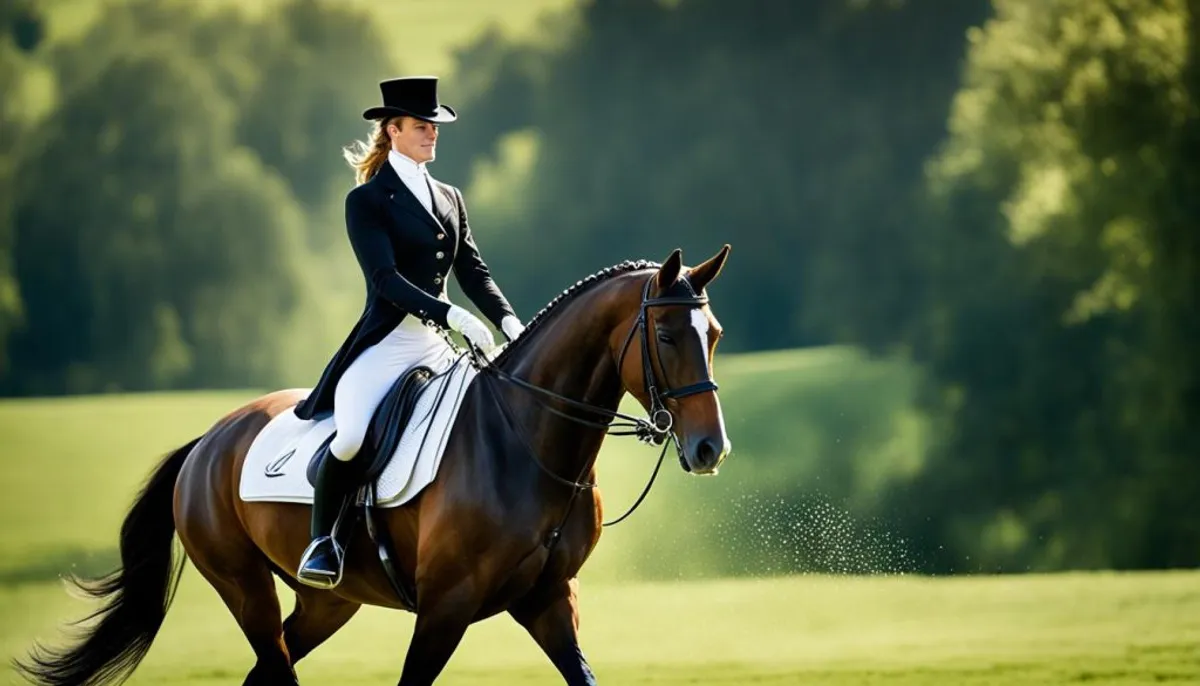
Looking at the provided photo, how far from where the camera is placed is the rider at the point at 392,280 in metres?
6.72

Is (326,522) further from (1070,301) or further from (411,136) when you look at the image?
(1070,301)

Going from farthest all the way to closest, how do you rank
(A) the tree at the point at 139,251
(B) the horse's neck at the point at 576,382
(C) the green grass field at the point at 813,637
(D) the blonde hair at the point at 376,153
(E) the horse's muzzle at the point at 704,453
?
(A) the tree at the point at 139,251 → (C) the green grass field at the point at 813,637 → (D) the blonde hair at the point at 376,153 → (B) the horse's neck at the point at 576,382 → (E) the horse's muzzle at the point at 704,453

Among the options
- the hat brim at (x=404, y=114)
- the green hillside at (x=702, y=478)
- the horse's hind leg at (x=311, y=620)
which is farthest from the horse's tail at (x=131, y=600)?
the green hillside at (x=702, y=478)

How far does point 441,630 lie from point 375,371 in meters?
1.14

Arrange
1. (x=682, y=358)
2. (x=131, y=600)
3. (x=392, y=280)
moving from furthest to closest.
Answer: (x=131, y=600)
(x=392, y=280)
(x=682, y=358)

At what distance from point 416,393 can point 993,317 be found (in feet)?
107

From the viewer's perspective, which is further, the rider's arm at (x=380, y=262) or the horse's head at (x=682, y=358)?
the rider's arm at (x=380, y=262)

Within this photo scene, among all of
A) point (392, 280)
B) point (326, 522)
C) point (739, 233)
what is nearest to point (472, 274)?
point (392, 280)

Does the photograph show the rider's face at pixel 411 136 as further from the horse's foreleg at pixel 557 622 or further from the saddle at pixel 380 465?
the horse's foreleg at pixel 557 622

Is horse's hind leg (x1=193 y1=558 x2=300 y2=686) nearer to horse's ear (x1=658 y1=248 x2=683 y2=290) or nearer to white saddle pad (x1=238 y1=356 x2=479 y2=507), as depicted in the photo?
white saddle pad (x1=238 y1=356 x2=479 y2=507)

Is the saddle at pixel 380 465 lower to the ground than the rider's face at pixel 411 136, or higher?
lower

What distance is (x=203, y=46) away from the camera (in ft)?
183

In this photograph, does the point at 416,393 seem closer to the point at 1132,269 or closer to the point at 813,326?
the point at 1132,269

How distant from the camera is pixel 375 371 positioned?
6859 millimetres
